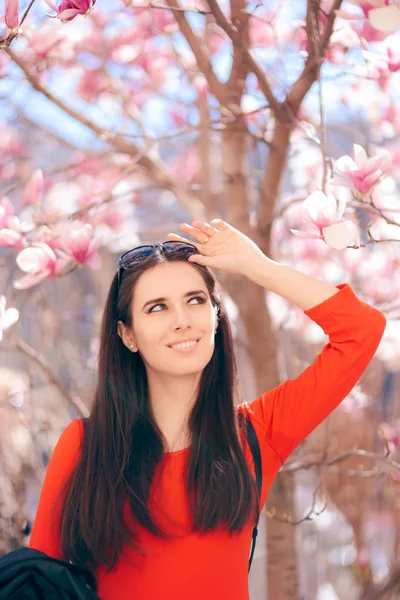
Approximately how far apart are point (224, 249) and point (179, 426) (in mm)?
359

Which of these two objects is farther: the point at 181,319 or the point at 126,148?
the point at 126,148

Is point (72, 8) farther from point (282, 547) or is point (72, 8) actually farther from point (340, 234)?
point (282, 547)

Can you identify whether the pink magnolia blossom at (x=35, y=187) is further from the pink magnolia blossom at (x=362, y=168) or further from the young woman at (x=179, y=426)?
the pink magnolia blossom at (x=362, y=168)

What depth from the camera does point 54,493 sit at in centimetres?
136

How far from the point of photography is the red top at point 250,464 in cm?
133

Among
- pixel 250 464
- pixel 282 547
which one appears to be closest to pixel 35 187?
pixel 250 464

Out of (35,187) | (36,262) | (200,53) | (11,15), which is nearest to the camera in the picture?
(11,15)

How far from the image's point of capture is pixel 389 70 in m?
1.55

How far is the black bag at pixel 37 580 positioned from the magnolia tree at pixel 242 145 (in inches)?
21.0

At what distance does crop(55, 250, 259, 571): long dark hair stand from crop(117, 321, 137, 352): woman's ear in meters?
0.01

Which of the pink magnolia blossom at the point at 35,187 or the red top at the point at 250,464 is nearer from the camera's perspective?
the red top at the point at 250,464

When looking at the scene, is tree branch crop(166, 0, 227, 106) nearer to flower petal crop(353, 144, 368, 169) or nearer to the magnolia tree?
the magnolia tree

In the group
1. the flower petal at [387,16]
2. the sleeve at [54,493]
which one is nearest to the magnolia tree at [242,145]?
the flower petal at [387,16]

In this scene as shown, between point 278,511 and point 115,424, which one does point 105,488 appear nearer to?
point 115,424
